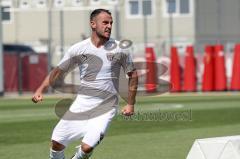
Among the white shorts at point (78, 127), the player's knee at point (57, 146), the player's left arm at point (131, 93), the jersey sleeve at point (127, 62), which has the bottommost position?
the player's knee at point (57, 146)

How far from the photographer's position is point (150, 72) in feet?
105

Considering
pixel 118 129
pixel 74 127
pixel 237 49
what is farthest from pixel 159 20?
pixel 74 127

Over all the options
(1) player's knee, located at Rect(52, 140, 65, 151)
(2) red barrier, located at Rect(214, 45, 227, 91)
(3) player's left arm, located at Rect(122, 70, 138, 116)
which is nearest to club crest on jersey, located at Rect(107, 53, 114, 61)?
(3) player's left arm, located at Rect(122, 70, 138, 116)

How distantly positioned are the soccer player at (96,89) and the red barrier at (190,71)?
24.0 m

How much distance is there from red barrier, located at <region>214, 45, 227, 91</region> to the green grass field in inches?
263

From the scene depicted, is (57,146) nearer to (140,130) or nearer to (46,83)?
(46,83)

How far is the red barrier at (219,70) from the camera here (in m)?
32.5

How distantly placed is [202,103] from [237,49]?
23.0ft

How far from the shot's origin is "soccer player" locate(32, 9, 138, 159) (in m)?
8.97

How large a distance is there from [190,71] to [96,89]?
2411 centimetres

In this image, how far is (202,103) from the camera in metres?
25.7

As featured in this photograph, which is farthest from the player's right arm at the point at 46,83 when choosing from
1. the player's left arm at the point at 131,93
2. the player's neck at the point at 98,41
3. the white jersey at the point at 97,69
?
the player's left arm at the point at 131,93

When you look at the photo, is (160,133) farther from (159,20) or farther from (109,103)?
(159,20)

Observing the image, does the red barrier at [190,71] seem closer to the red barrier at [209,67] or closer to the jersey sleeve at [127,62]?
the red barrier at [209,67]
